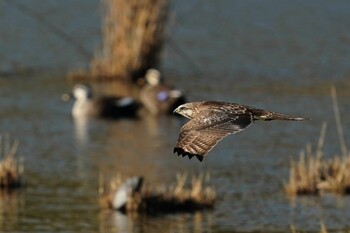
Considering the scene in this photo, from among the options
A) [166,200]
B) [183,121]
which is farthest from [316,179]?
[183,121]

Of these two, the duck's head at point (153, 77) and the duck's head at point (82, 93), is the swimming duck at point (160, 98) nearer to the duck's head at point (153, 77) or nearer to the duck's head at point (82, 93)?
the duck's head at point (153, 77)

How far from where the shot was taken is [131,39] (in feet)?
73.3

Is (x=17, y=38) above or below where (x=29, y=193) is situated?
above

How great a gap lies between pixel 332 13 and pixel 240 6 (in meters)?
2.60

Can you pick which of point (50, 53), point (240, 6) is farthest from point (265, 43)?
point (240, 6)

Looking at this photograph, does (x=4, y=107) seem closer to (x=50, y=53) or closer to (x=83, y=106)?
(x=83, y=106)

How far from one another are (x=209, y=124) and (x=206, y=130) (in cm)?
15

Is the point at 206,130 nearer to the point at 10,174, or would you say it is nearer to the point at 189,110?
the point at 189,110

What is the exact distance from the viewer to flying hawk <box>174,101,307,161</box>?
738 cm

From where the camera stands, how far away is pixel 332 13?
32938 mm

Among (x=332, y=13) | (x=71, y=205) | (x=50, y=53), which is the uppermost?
(x=332, y=13)

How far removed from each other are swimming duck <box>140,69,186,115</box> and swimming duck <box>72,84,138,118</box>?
0.28 m

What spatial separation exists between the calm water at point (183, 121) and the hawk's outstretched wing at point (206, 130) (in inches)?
164

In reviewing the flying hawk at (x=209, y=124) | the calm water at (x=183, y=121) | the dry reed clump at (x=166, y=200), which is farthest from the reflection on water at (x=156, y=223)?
the flying hawk at (x=209, y=124)
